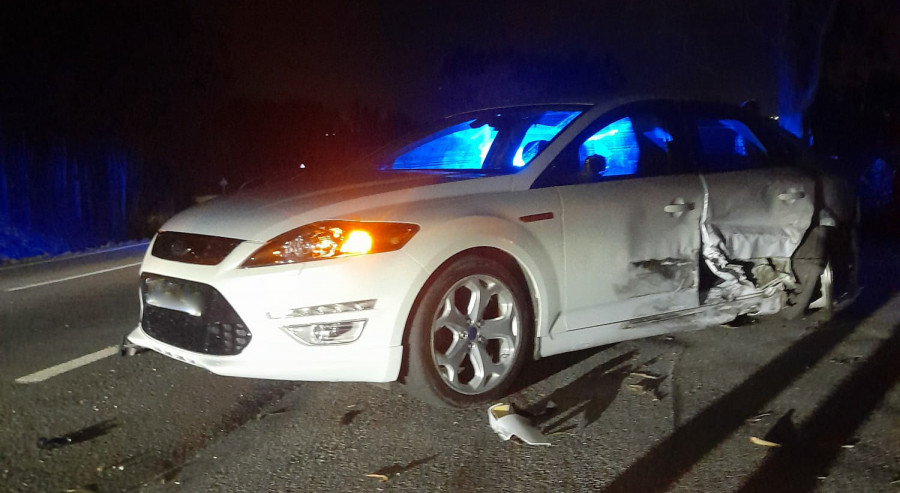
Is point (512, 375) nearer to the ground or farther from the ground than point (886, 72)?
nearer to the ground

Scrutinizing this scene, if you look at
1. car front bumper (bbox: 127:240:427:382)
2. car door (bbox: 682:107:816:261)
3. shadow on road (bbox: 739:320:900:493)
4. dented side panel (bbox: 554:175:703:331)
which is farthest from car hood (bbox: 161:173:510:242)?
shadow on road (bbox: 739:320:900:493)

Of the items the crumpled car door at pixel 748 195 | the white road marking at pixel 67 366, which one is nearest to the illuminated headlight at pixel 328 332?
the white road marking at pixel 67 366

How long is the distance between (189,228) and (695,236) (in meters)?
2.94

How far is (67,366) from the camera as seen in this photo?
207 inches

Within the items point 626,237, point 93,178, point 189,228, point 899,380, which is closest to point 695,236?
point 626,237

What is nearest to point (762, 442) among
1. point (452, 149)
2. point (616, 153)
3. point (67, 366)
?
point (616, 153)

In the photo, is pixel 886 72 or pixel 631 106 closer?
pixel 631 106

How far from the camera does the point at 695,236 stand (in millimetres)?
5117

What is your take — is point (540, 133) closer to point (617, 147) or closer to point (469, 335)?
point (617, 147)

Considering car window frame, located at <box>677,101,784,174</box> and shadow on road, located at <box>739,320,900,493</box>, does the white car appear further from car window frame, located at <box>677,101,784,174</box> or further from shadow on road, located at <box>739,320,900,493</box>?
shadow on road, located at <box>739,320,900,493</box>

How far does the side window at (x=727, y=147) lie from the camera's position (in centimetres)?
534

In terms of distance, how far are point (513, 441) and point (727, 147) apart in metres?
2.69

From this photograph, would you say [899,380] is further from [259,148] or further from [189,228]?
[259,148]

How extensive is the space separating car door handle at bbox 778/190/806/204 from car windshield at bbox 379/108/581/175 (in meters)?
1.56
